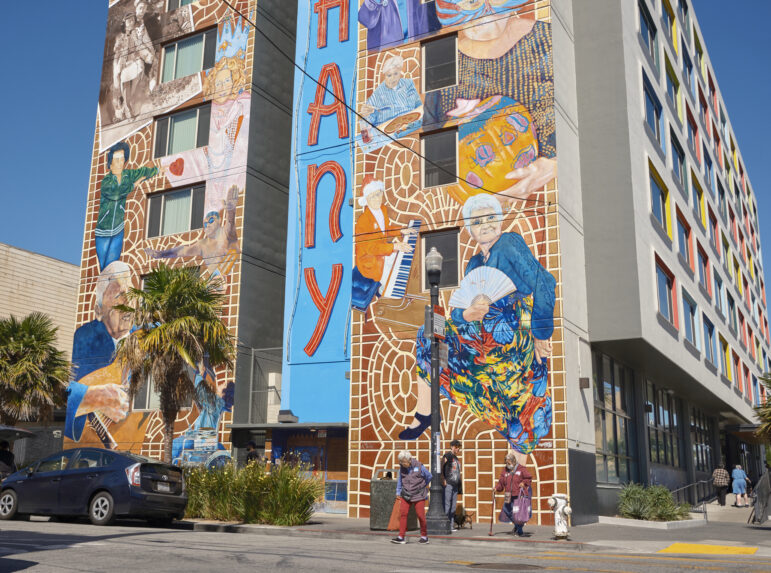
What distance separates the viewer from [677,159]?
1217 inches

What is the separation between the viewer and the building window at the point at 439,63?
24.1 metres

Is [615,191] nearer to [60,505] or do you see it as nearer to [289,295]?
[289,295]

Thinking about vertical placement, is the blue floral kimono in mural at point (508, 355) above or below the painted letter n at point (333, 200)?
below

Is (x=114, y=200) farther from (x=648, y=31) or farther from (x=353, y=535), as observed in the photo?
(x=648, y=31)

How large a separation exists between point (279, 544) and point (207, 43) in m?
22.1

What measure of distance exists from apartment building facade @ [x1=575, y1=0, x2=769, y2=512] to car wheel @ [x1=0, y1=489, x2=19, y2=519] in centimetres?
1497

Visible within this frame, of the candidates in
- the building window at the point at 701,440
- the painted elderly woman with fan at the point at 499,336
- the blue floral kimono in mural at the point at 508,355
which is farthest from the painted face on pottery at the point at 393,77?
the building window at the point at 701,440

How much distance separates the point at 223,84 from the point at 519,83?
1169 centimetres

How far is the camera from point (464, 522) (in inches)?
704

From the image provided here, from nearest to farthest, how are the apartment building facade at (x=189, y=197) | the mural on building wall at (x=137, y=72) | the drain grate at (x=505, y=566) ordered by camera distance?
the drain grate at (x=505, y=566), the apartment building facade at (x=189, y=197), the mural on building wall at (x=137, y=72)

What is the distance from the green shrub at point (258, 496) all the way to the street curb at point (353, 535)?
0.63 metres

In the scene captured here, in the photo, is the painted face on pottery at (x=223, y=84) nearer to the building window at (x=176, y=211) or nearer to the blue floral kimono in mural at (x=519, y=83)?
the building window at (x=176, y=211)

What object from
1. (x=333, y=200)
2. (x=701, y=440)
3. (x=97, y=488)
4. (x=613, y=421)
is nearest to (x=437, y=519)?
(x=97, y=488)

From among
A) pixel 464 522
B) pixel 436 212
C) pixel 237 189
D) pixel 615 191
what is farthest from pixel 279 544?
pixel 237 189
